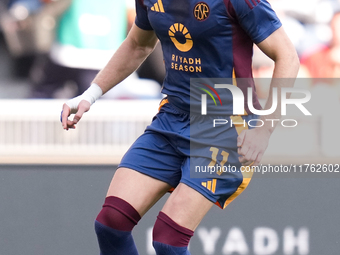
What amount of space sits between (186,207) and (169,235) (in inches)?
5.2

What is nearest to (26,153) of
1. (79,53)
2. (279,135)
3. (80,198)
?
(80,198)

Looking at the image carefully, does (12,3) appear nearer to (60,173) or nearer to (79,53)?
(79,53)

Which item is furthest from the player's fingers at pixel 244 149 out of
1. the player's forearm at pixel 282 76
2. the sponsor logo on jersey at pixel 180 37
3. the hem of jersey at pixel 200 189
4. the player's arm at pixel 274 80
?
the sponsor logo on jersey at pixel 180 37

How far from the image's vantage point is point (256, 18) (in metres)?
2.20

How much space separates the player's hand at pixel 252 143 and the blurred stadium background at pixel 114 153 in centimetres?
155

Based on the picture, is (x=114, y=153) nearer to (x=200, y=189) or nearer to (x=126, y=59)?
(x=126, y=59)

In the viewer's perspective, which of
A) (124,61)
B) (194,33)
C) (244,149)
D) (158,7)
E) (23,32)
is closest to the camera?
(244,149)

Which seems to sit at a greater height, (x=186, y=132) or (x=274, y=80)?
(x=274, y=80)

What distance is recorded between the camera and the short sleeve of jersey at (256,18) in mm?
2193

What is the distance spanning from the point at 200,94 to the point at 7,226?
2.11m

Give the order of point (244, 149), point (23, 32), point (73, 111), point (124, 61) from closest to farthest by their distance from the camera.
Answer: point (244, 149), point (73, 111), point (124, 61), point (23, 32)

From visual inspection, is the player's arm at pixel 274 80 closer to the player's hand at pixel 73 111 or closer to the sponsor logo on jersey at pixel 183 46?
the sponsor logo on jersey at pixel 183 46

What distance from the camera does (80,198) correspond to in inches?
153

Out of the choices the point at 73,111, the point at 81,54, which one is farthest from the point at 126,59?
the point at 81,54
